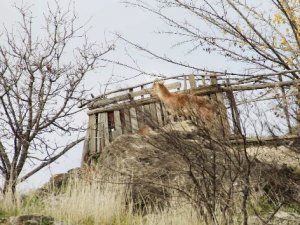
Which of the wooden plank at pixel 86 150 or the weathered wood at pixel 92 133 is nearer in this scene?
the wooden plank at pixel 86 150

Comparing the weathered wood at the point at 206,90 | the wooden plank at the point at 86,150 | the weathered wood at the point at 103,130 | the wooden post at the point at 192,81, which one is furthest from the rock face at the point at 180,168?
the wooden plank at the point at 86,150

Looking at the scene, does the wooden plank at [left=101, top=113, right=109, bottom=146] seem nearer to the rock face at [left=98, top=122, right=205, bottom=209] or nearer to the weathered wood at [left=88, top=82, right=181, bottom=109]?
the weathered wood at [left=88, top=82, right=181, bottom=109]

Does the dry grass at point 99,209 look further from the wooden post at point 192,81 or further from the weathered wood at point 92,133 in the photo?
the weathered wood at point 92,133

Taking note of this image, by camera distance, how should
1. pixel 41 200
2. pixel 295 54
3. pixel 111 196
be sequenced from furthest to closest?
pixel 295 54 < pixel 41 200 < pixel 111 196

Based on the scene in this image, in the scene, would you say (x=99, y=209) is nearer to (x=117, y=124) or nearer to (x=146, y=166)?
(x=146, y=166)

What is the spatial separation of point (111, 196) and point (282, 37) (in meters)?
4.64

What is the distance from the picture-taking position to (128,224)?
738 centimetres

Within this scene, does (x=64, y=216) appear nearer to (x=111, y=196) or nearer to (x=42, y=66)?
(x=111, y=196)

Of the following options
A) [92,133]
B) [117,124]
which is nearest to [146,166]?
[117,124]

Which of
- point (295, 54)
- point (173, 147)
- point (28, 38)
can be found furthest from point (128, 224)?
point (28, 38)

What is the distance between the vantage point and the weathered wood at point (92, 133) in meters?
13.3

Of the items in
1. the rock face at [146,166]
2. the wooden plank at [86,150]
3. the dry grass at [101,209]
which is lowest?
the dry grass at [101,209]

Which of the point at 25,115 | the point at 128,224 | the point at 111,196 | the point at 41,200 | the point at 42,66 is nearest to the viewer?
the point at 128,224

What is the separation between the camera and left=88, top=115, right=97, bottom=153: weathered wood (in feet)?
43.5
